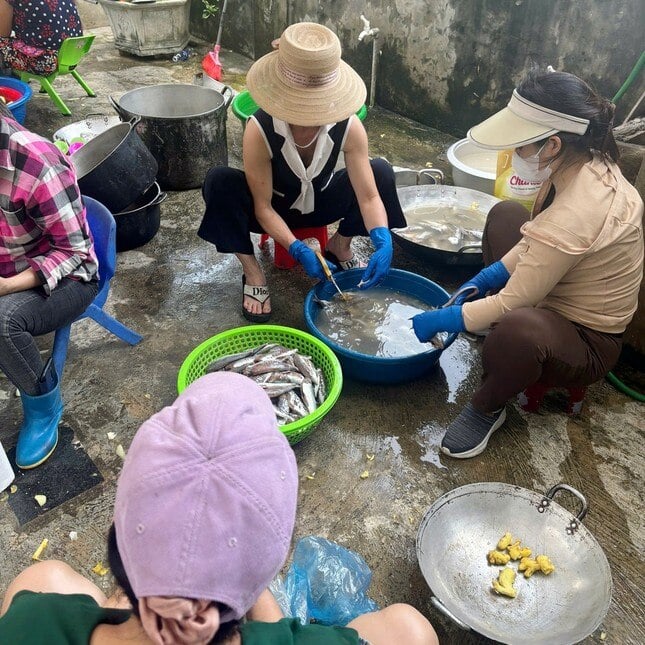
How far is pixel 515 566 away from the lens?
1.96 metres

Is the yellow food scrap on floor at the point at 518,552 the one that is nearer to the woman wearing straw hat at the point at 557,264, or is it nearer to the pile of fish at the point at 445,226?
the woman wearing straw hat at the point at 557,264

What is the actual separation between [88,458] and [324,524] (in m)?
1.06

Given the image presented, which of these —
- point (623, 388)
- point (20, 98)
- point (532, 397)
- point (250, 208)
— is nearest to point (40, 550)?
point (250, 208)

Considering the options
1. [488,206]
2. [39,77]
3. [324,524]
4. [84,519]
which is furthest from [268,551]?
[39,77]

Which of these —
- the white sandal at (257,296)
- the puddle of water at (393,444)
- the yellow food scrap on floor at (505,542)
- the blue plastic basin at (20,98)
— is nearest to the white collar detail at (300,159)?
the white sandal at (257,296)

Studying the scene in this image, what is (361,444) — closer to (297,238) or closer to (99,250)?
(297,238)

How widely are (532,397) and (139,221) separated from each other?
259 centimetres

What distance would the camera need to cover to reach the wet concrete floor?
2.02 meters

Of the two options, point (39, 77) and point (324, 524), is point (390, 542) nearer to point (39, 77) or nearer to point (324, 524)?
point (324, 524)

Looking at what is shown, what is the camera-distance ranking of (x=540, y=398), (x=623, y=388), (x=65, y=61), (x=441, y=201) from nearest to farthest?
(x=540, y=398) < (x=623, y=388) < (x=441, y=201) < (x=65, y=61)

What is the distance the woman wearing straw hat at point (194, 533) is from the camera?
833mm

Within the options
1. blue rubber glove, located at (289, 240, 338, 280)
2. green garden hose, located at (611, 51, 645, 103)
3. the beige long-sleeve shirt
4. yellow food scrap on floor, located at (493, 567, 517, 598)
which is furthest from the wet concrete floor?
green garden hose, located at (611, 51, 645, 103)

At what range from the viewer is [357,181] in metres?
2.93

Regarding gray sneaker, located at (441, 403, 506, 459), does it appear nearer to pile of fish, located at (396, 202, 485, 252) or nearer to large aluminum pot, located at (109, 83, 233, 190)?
pile of fish, located at (396, 202, 485, 252)
